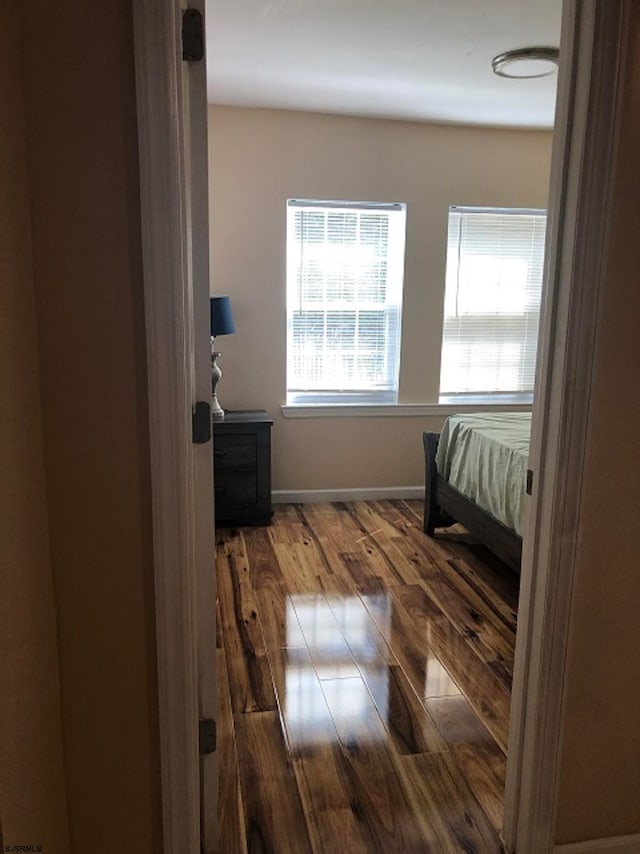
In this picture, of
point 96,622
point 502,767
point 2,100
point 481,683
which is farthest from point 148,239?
point 481,683

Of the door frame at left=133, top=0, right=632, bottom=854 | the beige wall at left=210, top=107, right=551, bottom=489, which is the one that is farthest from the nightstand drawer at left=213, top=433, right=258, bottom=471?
the door frame at left=133, top=0, right=632, bottom=854

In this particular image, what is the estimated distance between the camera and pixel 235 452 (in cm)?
404

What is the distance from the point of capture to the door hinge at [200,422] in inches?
56.7

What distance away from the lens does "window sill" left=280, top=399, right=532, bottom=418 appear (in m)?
4.48

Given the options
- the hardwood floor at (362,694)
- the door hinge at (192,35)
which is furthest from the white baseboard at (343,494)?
the door hinge at (192,35)

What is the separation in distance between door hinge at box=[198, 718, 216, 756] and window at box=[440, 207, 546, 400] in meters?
3.50

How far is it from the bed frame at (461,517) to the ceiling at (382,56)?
1.93 metres

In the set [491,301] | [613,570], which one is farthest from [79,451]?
[491,301]

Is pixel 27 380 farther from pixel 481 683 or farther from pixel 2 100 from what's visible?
pixel 481 683

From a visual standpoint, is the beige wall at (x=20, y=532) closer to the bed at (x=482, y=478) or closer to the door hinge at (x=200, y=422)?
the door hinge at (x=200, y=422)

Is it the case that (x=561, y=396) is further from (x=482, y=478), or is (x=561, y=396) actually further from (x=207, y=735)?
(x=482, y=478)

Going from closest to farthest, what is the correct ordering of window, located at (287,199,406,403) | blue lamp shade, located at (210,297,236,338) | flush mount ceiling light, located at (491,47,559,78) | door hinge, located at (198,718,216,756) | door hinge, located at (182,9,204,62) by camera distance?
door hinge, located at (182,9,204,62) < door hinge, located at (198,718,216,756) < flush mount ceiling light, located at (491,47,559,78) < blue lamp shade, located at (210,297,236,338) < window, located at (287,199,406,403)

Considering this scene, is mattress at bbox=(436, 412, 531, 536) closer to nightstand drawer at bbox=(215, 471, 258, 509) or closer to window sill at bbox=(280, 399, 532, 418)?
window sill at bbox=(280, 399, 532, 418)

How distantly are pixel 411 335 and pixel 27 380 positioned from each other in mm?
3608
